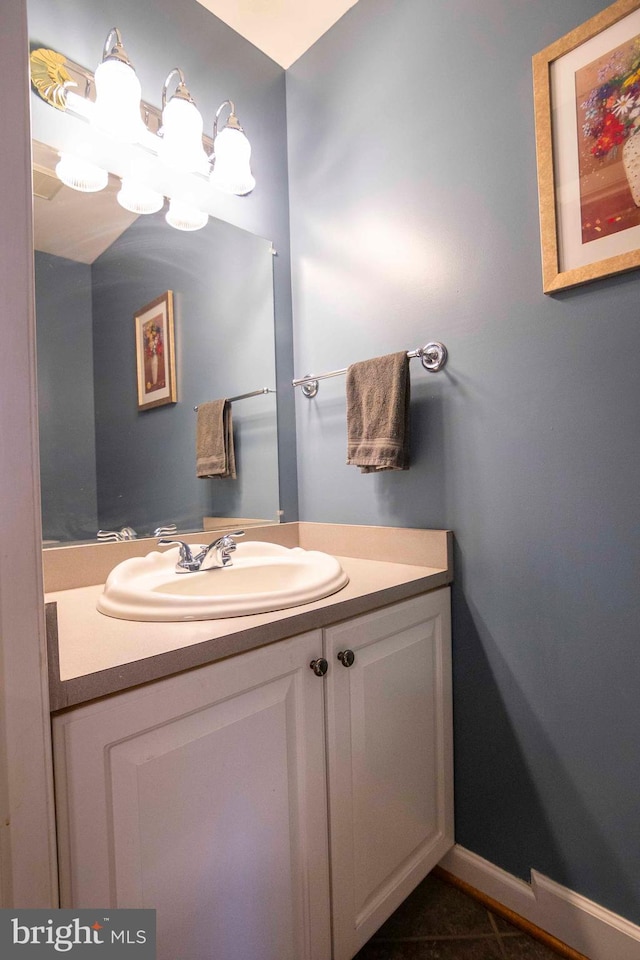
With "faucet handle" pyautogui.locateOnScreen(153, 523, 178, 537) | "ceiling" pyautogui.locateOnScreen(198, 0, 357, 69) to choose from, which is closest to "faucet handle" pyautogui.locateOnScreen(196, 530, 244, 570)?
"faucet handle" pyautogui.locateOnScreen(153, 523, 178, 537)

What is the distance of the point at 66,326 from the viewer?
115 centimetres

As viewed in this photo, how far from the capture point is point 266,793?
2.69ft

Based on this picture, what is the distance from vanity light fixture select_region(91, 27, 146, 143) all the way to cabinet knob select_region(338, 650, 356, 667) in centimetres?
138

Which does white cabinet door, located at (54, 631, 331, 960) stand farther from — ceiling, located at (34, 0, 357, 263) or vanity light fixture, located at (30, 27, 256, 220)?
vanity light fixture, located at (30, 27, 256, 220)

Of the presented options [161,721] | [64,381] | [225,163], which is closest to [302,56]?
[225,163]

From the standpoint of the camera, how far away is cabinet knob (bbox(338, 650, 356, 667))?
3.12 ft

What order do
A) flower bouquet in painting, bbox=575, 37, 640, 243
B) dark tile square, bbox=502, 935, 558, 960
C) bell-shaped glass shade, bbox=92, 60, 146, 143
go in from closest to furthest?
flower bouquet in painting, bbox=575, 37, 640, 243 < dark tile square, bbox=502, 935, 558, 960 < bell-shaped glass shade, bbox=92, 60, 146, 143

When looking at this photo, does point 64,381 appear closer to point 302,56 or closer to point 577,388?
point 577,388

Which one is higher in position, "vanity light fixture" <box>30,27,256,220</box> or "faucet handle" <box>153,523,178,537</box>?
"vanity light fixture" <box>30,27,256,220</box>

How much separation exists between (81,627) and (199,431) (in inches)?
27.9

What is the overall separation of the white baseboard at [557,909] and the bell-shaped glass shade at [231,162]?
6.51 feet

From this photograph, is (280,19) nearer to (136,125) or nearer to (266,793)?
(136,125)

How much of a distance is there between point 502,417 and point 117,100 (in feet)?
4.04

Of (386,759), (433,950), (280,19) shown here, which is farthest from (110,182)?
(433,950)
